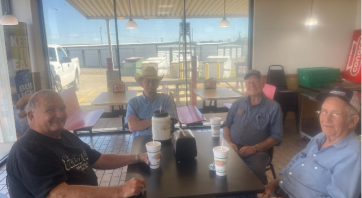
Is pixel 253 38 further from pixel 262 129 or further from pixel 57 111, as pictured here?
pixel 57 111

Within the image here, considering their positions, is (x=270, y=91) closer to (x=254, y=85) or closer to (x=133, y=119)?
(x=254, y=85)

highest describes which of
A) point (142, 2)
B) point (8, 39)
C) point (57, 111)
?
point (142, 2)

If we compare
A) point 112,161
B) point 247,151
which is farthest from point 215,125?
point 112,161

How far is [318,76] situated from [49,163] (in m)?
4.49

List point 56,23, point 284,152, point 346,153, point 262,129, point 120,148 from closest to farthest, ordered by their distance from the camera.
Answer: point 346,153
point 262,129
point 284,152
point 120,148
point 56,23

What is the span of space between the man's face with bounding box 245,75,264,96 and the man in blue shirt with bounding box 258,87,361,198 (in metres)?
0.67

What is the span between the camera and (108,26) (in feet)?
15.6

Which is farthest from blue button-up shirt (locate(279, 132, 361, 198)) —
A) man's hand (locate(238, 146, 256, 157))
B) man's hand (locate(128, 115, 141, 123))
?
man's hand (locate(128, 115, 141, 123))

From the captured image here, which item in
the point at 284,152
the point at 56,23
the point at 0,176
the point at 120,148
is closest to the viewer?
the point at 0,176

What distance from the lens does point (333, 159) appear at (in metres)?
1.26

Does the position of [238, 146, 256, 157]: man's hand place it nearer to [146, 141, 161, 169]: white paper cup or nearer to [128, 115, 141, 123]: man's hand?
[146, 141, 161, 169]: white paper cup

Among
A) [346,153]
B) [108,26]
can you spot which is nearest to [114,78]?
[108,26]

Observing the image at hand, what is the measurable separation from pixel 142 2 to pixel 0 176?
3866 millimetres

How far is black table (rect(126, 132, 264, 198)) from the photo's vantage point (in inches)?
45.9
